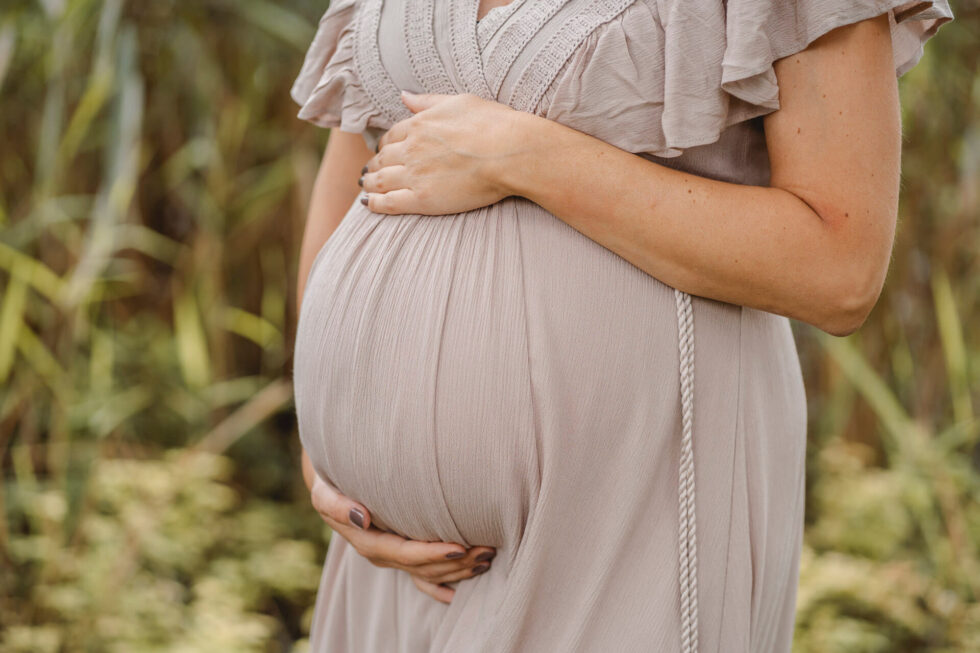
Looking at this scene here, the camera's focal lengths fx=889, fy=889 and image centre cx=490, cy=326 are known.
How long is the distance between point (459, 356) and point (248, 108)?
1.79 metres

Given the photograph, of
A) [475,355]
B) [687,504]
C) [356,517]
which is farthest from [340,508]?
[687,504]

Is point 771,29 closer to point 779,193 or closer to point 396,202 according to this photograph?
point 779,193

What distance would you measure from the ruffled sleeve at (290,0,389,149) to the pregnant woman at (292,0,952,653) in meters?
0.11

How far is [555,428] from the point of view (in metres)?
0.79

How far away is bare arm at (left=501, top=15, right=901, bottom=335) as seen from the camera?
76 centimetres

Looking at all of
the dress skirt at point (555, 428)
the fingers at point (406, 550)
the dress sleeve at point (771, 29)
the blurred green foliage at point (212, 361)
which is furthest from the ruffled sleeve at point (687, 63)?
the blurred green foliage at point (212, 361)

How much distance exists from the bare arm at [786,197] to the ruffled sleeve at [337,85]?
25 cm

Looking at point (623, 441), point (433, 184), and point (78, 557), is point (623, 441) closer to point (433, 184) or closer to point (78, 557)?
point (433, 184)

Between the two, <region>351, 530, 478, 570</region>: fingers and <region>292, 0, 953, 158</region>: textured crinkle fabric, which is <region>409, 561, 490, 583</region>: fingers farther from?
<region>292, 0, 953, 158</region>: textured crinkle fabric

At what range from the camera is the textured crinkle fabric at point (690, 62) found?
75cm

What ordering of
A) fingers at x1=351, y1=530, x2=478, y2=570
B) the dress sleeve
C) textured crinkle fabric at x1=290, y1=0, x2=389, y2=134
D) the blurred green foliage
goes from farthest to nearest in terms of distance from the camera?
the blurred green foliage < textured crinkle fabric at x1=290, y1=0, x2=389, y2=134 < fingers at x1=351, y1=530, x2=478, y2=570 < the dress sleeve

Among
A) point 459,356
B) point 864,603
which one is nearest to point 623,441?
point 459,356

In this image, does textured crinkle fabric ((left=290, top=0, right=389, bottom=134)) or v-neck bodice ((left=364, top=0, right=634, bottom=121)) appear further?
textured crinkle fabric ((left=290, top=0, right=389, bottom=134))

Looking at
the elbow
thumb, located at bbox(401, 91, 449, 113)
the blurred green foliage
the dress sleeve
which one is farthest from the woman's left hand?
the blurred green foliage
